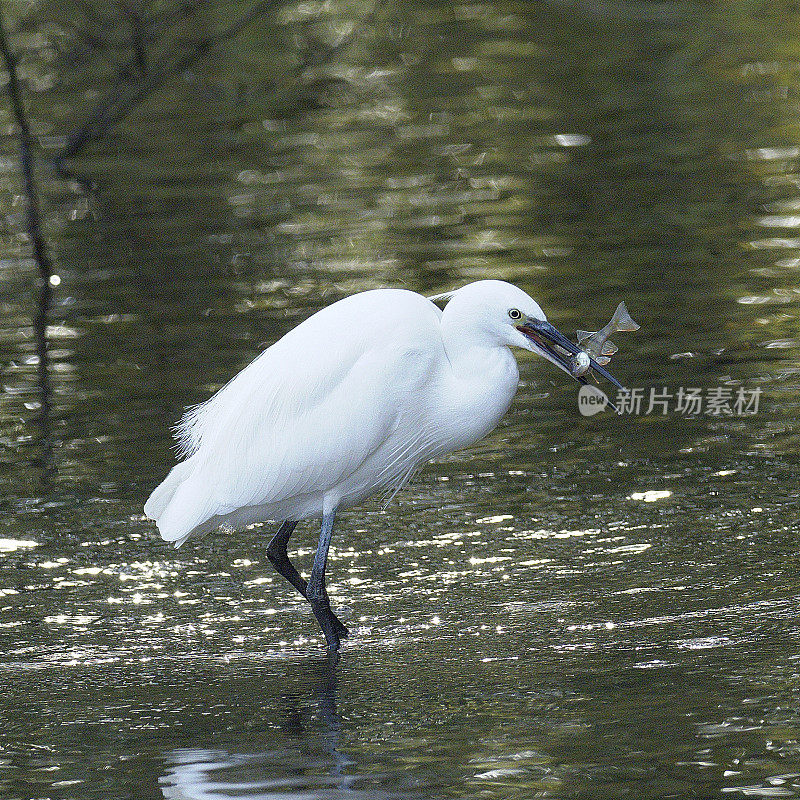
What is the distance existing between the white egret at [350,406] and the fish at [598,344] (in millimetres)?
76

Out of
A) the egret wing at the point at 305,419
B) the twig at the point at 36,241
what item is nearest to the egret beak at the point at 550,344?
the egret wing at the point at 305,419

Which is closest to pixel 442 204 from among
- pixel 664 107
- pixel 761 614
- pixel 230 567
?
pixel 664 107

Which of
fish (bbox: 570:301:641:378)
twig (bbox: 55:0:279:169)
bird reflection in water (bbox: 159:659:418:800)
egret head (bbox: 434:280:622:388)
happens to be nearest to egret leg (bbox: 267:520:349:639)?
bird reflection in water (bbox: 159:659:418:800)

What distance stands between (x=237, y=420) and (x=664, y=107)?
9891 millimetres

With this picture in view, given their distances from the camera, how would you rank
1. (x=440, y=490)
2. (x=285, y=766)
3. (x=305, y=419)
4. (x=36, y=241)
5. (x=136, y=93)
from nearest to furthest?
(x=285, y=766)
(x=305, y=419)
(x=440, y=490)
(x=36, y=241)
(x=136, y=93)

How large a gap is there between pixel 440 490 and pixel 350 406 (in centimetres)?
147

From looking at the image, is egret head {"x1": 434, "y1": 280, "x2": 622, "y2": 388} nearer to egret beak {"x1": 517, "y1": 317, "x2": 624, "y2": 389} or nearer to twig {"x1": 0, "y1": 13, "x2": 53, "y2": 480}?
egret beak {"x1": 517, "y1": 317, "x2": 624, "y2": 389}

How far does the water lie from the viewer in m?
4.98

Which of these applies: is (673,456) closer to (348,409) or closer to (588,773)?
(348,409)

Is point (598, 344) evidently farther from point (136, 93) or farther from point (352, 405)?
point (136, 93)

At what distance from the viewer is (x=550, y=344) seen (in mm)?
5602

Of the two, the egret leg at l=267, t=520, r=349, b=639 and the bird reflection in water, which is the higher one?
the egret leg at l=267, t=520, r=349, b=639

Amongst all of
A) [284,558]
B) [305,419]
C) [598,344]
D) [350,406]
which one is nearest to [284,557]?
[284,558]

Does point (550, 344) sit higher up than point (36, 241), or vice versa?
point (550, 344)
